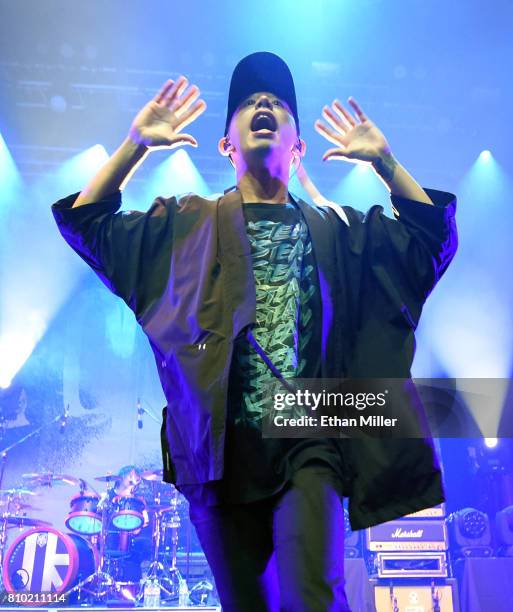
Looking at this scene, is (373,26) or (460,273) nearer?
(373,26)

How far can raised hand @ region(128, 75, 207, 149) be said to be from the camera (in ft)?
5.31

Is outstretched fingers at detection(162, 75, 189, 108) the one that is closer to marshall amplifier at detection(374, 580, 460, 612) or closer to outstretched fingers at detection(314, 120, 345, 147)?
outstretched fingers at detection(314, 120, 345, 147)

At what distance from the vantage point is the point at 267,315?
142cm

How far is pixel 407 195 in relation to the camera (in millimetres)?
1549

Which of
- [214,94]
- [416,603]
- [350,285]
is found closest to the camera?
[350,285]

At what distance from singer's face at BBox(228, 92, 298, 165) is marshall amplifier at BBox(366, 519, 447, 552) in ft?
14.6

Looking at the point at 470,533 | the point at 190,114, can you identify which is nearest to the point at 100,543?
the point at 470,533

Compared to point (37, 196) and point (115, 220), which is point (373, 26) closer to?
point (37, 196)

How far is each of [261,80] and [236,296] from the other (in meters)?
0.79

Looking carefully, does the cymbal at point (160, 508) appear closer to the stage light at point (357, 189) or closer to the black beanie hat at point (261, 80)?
the stage light at point (357, 189)

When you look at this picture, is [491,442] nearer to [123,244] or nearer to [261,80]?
[261,80]

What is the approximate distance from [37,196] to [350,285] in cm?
695

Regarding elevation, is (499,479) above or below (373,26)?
below

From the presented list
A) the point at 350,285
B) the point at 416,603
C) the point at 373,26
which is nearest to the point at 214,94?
the point at 373,26
